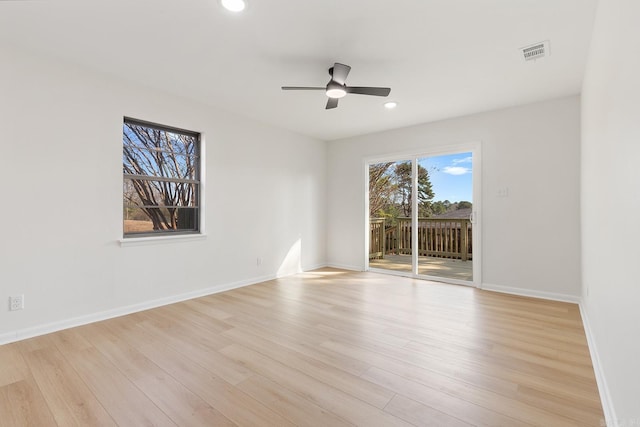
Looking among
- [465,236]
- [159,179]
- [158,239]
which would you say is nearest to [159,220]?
[158,239]

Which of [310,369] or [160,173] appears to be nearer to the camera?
[310,369]

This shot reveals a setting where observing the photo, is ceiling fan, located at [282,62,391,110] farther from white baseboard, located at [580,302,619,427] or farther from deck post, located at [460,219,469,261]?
deck post, located at [460,219,469,261]

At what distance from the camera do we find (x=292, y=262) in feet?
17.0

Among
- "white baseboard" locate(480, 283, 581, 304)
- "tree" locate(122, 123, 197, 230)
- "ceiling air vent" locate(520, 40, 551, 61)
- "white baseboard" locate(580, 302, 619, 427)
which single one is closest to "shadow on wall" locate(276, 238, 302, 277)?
"tree" locate(122, 123, 197, 230)

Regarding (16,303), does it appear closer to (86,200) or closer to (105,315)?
(105,315)

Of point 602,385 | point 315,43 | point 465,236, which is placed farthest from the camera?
point 465,236

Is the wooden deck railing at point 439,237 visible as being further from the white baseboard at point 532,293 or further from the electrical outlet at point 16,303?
the electrical outlet at point 16,303

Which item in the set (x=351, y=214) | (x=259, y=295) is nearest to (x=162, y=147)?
(x=259, y=295)

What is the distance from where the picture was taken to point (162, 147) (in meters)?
3.59

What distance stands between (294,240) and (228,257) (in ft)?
4.41

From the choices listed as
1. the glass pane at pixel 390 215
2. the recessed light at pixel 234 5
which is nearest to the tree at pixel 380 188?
the glass pane at pixel 390 215

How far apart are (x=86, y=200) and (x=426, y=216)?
4.41 m

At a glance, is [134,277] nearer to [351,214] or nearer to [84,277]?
[84,277]

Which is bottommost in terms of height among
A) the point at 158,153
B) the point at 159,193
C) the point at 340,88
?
the point at 159,193
